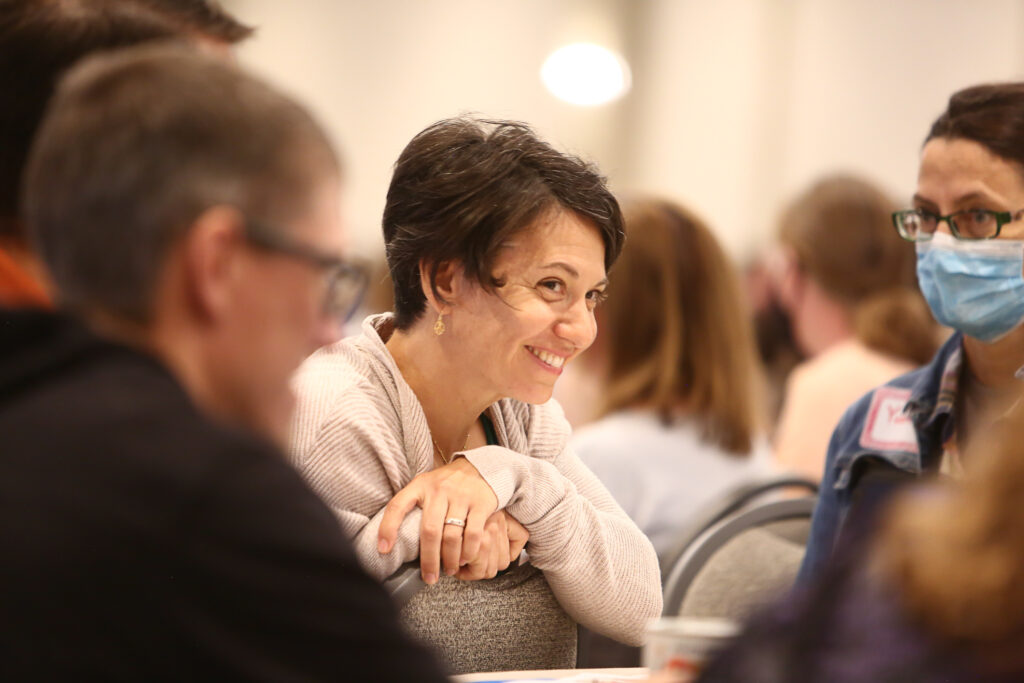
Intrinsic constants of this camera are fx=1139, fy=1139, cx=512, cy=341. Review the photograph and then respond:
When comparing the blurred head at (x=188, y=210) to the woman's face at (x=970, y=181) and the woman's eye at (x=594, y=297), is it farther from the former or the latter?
the woman's face at (x=970, y=181)

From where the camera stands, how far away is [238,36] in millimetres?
1709

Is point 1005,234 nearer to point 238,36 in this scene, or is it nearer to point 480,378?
point 480,378

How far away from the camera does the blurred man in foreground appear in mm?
864

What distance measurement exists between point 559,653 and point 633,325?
142cm

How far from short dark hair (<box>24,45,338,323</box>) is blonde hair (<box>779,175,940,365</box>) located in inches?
111

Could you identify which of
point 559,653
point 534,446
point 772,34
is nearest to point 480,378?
point 534,446

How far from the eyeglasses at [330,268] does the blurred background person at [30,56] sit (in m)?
0.41

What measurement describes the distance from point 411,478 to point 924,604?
1.04 metres

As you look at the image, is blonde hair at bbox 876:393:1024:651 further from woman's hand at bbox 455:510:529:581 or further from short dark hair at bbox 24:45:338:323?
woman's hand at bbox 455:510:529:581

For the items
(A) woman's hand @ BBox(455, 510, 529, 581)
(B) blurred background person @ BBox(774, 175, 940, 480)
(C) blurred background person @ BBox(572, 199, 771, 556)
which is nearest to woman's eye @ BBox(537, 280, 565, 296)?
(A) woman's hand @ BBox(455, 510, 529, 581)

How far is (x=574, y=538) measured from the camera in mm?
1788

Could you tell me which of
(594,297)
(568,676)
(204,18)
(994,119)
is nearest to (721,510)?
(594,297)

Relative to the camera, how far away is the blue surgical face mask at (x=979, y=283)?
218cm

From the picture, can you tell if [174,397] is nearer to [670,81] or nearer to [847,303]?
[847,303]
